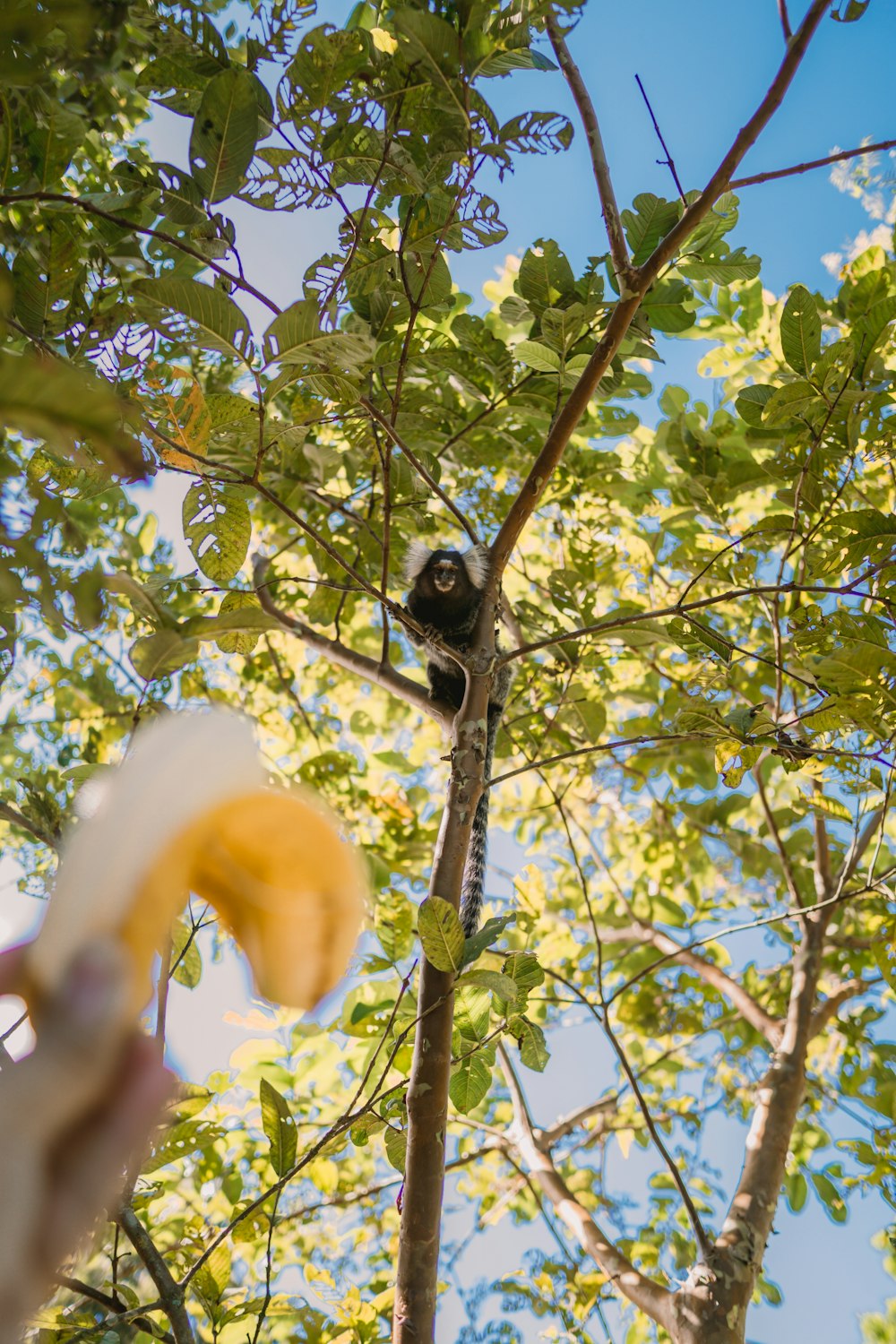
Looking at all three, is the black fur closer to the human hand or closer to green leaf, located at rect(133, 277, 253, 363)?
green leaf, located at rect(133, 277, 253, 363)

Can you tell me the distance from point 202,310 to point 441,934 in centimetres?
85

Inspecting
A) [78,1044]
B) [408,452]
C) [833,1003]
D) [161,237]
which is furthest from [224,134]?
[833,1003]

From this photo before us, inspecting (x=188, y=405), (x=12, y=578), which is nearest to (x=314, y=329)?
(x=188, y=405)

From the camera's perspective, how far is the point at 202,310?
106 centimetres

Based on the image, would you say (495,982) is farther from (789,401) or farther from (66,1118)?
(789,401)

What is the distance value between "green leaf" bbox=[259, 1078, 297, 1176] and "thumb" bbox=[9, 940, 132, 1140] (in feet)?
3.05

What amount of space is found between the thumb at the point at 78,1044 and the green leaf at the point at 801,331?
1519 mm

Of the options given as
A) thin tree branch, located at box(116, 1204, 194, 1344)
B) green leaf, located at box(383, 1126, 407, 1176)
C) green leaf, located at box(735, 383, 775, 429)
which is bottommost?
thin tree branch, located at box(116, 1204, 194, 1344)

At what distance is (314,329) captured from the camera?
3.39 feet

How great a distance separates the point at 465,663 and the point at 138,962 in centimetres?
107

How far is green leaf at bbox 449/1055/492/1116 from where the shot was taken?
1.39 m

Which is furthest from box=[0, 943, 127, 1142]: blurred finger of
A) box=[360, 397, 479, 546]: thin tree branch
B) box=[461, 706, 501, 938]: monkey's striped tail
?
box=[461, 706, 501, 938]: monkey's striped tail

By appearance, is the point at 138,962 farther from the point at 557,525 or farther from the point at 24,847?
the point at 557,525

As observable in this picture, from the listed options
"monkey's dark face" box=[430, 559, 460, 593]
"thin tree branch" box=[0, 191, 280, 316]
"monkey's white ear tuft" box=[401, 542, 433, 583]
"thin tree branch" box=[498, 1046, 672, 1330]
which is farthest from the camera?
"monkey's white ear tuft" box=[401, 542, 433, 583]
